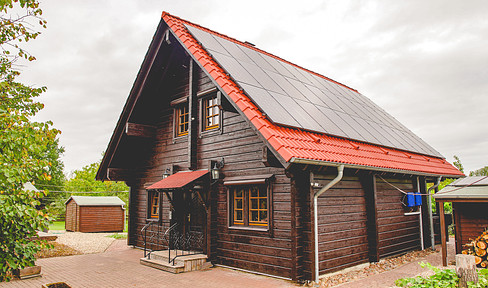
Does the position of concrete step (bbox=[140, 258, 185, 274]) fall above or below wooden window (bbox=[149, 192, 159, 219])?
below

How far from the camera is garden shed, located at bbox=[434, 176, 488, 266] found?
28.3 feet

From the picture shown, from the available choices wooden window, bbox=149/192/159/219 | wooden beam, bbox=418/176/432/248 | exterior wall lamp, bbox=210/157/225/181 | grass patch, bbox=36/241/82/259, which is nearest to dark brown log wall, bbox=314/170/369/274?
exterior wall lamp, bbox=210/157/225/181

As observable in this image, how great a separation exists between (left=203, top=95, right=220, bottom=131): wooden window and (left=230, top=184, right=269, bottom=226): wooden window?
2.05 meters

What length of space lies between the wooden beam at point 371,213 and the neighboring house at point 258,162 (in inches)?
1.2

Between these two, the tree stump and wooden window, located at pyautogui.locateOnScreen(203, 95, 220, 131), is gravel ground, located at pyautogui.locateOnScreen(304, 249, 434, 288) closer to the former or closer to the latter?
the tree stump

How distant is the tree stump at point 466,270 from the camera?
14.2ft

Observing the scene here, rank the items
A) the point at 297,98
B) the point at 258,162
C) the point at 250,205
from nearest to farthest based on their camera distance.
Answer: the point at 258,162, the point at 250,205, the point at 297,98

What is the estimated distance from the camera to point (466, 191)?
8.72 meters

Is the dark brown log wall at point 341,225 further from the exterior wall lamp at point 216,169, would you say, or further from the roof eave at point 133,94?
the roof eave at point 133,94

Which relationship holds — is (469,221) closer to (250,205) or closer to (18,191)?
(250,205)

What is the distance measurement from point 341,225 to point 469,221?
366 cm

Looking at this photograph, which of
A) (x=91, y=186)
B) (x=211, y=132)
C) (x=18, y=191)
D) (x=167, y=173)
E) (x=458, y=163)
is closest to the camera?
(x=18, y=191)

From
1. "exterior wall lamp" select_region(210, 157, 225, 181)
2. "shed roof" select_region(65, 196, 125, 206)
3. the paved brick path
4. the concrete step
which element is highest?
"exterior wall lamp" select_region(210, 157, 225, 181)

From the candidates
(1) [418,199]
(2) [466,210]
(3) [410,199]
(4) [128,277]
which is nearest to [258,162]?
(4) [128,277]
